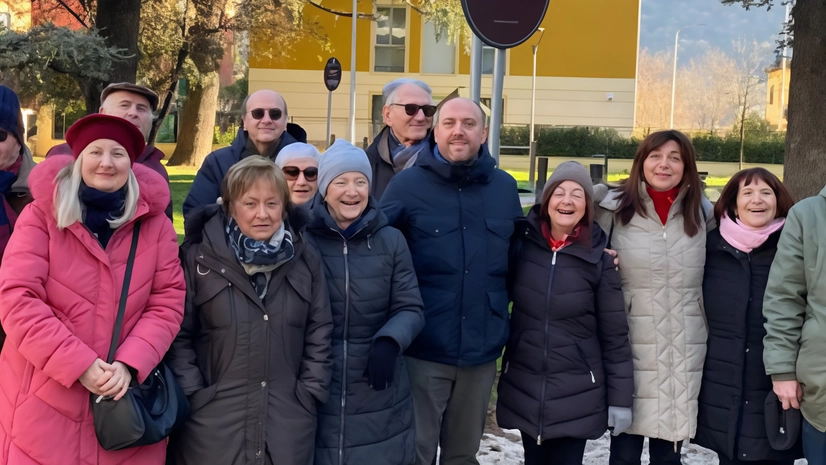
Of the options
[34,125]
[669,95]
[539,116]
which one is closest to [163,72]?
[34,125]

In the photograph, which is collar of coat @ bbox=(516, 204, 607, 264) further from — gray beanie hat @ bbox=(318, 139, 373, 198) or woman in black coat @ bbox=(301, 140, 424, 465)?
gray beanie hat @ bbox=(318, 139, 373, 198)

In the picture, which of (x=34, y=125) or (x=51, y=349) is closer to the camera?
(x=51, y=349)

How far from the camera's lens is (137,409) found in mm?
3084

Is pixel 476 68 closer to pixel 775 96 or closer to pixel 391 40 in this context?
pixel 391 40

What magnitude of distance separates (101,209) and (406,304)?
1.32 meters

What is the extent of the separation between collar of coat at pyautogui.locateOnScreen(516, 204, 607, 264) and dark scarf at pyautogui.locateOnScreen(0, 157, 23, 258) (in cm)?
237

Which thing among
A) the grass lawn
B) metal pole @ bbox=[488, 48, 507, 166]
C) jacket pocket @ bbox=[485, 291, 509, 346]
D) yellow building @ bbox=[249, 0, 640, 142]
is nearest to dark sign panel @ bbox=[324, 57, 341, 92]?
the grass lawn

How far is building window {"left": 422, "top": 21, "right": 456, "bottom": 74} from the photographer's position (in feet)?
118

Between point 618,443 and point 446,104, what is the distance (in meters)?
1.93

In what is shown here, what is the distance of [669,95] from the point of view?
5281cm

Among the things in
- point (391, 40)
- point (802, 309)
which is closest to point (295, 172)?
point (802, 309)

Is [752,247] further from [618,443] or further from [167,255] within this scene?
[167,255]

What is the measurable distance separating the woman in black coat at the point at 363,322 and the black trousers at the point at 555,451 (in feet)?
2.47

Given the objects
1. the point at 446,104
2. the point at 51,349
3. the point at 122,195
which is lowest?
the point at 51,349
